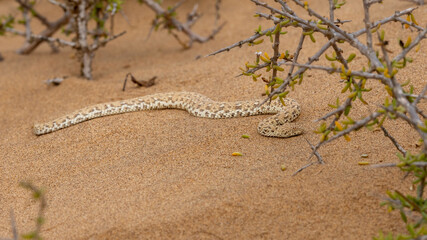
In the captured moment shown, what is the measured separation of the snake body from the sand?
0.11m

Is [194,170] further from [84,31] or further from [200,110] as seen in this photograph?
[84,31]

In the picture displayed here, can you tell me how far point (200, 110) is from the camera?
6617 millimetres

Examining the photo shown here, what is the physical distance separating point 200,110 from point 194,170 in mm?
1646

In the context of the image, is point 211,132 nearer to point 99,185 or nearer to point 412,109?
point 99,185

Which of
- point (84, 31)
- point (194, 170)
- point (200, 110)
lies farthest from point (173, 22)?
point (194, 170)

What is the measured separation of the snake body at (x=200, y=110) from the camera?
5.71m

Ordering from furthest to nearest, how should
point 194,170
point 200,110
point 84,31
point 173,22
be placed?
point 173,22 < point 84,31 < point 200,110 < point 194,170

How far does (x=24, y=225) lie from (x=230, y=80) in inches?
162

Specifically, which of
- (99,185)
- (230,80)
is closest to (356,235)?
(99,185)

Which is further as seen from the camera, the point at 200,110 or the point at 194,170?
the point at 200,110

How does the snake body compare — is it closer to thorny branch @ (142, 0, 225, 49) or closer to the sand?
the sand

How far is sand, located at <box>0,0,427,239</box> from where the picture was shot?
4129 mm

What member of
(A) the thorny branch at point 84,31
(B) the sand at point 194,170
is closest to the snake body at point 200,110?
(B) the sand at point 194,170

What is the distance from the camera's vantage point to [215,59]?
30.5 feet
